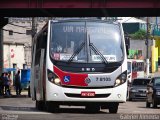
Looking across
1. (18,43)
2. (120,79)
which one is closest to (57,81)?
(120,79)

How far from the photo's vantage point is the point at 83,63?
68.5ft

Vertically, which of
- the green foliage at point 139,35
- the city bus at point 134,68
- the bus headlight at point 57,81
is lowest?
the city bus at point 134,68

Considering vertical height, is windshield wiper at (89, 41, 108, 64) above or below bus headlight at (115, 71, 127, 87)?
above

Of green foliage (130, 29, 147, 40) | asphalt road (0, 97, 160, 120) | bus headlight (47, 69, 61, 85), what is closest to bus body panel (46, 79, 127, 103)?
bus headlight (47, 69, 61, 85)

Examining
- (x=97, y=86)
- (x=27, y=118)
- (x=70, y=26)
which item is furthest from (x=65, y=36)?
(x=27, y=118)

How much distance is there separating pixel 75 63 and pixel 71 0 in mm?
26151

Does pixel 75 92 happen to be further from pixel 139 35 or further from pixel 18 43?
pixel 139 35

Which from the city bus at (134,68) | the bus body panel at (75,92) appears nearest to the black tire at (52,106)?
the bus body panel at (75,92)

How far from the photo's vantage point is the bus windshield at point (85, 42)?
68.9 feet

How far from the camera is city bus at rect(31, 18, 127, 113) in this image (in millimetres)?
20688

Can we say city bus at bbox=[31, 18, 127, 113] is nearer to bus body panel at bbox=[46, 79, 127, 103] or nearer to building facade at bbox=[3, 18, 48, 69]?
bus body panel at bbox=[46, 79, 127, 103]

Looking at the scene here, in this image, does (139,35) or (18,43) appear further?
(139,35)

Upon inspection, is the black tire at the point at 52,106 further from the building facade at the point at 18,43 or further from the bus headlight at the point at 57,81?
the building facade at the point at 18,43

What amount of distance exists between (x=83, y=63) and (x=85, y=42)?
2.51ft
